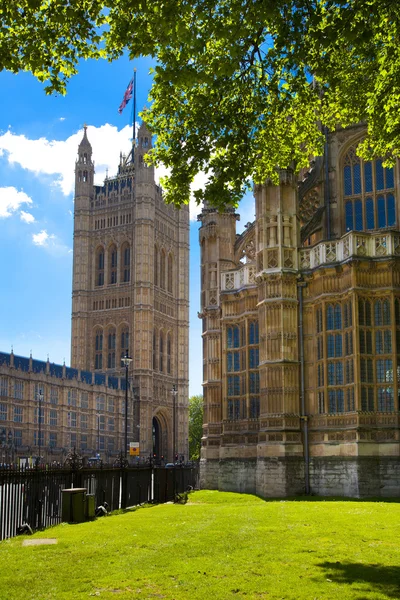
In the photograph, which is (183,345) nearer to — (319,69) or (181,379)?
(181,379)

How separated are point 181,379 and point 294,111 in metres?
115

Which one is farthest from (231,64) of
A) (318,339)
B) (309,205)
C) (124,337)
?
(124,337)

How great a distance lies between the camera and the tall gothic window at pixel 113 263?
127 m

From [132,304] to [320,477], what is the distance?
94823mm

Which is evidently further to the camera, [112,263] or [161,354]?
[112,263]

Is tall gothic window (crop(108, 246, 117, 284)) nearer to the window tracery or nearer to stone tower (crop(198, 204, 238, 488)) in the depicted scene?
the window tracery

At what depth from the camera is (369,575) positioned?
1080cm

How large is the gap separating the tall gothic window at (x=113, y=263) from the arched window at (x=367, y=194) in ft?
312

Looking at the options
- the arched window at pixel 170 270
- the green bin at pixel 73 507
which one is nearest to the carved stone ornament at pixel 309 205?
the green bin at pixel 73 507

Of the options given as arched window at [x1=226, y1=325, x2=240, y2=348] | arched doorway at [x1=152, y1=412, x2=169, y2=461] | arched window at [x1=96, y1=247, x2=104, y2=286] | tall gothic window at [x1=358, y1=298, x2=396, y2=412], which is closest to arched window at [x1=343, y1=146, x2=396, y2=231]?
tall gothic window at [x1=358, y1=298, x2=396, y2=412]

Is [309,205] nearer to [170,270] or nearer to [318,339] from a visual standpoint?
[318,339]

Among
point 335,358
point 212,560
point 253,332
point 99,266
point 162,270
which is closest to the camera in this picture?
point 212,560

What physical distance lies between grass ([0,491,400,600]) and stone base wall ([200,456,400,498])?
8.96 meters

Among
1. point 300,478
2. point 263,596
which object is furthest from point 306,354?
point 263,596
